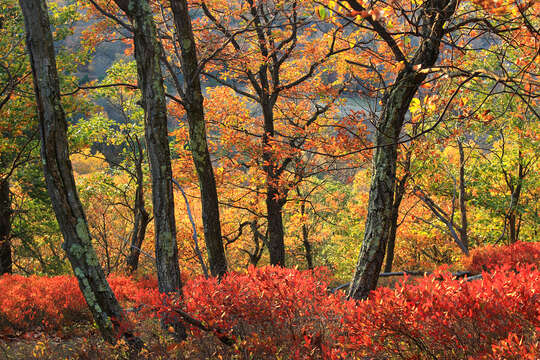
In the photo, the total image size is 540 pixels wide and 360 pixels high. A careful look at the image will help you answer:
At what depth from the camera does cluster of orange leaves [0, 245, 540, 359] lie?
10.0 feet

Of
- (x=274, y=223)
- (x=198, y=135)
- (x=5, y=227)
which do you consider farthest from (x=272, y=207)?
(x=5, y=227)

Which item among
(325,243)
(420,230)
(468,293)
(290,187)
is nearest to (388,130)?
(468,293)

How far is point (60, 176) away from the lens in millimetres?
3699

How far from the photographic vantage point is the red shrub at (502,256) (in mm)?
9039

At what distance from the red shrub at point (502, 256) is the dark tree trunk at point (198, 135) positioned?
6.75 m

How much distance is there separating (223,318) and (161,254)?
3.48ft

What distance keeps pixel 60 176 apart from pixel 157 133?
1.11 meters

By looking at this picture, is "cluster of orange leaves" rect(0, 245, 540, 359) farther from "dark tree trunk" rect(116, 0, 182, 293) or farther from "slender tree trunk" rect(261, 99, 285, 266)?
"slender tree trunk" rect(261, 99, 285, 266)

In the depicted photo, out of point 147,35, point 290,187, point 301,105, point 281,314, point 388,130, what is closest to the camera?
point 281,314

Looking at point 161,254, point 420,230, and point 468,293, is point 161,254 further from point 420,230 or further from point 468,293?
point 420,230

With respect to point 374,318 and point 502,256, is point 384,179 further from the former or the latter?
point 502,256

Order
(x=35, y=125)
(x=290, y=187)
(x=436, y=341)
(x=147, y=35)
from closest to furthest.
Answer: (x=436, y=341)
(x=147, y=35)
(x=290, y=187)
(x=35, y=125)

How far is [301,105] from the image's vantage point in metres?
14.6

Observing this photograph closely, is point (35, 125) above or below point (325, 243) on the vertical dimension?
above
